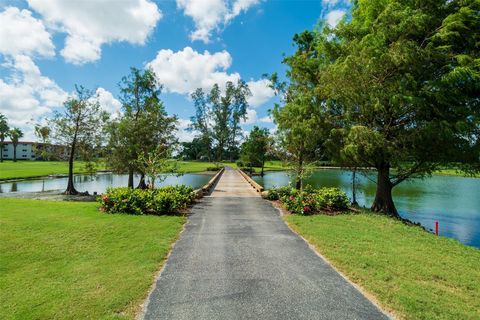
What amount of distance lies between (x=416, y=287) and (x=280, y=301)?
2.76m

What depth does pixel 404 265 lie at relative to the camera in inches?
276

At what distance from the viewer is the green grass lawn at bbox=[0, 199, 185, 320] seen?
4844 millimetres

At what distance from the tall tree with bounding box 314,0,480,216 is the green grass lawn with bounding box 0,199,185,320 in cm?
972

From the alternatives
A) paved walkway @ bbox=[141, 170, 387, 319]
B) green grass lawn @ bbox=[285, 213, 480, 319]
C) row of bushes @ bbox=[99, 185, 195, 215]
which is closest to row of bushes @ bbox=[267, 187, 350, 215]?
green grass lawn @ bbox=[285, 213, 480, 319]

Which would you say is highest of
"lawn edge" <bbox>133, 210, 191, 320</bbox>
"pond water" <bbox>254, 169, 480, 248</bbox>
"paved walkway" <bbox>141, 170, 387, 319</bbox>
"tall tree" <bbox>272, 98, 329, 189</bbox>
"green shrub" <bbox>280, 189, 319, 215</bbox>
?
"tall tree" <bbox>272, 98, 329, 189</bbox>

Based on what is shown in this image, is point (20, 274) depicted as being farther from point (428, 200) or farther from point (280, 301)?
point (428, 200)

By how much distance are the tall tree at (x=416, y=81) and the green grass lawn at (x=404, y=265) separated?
13.9ft

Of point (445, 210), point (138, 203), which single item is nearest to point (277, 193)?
point (138, 203)

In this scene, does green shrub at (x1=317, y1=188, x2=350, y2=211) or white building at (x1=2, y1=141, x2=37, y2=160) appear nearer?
green shrub at (x1=317, y1=188, x2=350, y2=211)

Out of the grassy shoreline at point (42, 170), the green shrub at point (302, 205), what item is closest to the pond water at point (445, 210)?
the grassy shoreline at point (42, 170)

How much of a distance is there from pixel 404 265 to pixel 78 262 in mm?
7533

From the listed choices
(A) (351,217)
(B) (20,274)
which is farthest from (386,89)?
(B) (20,274)

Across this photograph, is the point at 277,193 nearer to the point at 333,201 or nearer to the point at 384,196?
the point at 333,201

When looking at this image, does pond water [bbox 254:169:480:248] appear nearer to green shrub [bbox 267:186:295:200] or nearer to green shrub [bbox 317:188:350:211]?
green shrub [bbox 267:186:295:200]
